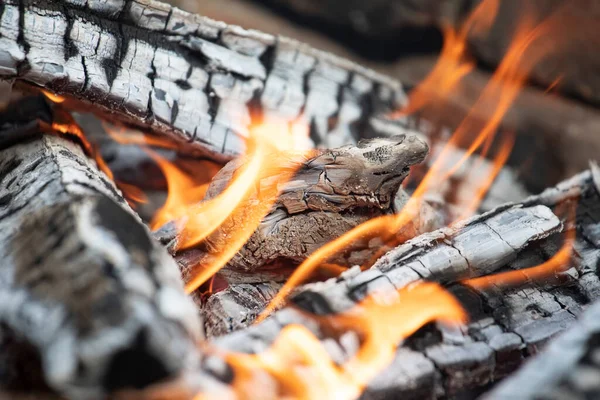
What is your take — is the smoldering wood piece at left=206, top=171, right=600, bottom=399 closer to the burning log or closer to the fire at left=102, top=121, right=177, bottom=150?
the burning log

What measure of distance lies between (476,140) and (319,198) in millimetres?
1024

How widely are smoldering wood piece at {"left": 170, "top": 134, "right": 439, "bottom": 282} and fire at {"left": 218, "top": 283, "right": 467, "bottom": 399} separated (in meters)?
0.32

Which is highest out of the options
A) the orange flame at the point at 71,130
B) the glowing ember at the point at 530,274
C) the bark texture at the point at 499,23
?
the bark texture at the point at 499,23

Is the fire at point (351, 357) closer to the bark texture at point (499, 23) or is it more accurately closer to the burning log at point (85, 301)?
the burning log at point (85, 301)

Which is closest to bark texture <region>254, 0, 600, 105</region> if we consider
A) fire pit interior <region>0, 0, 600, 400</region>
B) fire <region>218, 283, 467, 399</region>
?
fire pit interior <region>0, 0, 600, 400</region>

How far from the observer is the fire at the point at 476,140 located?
1.52 meters

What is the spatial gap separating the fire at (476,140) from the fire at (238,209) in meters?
0.17

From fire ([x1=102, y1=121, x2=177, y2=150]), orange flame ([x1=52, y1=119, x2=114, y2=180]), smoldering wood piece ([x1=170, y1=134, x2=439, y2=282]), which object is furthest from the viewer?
Answer: fire ([x1=102, y1=121, x2=177, y2=150])

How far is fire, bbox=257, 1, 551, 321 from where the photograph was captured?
1.52 meters

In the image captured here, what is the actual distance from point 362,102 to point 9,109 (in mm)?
1150

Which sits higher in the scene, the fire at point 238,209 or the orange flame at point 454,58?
the orange flame at point 454,58

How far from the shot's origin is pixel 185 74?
70.9 inches

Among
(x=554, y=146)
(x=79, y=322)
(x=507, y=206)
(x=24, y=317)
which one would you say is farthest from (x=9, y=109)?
(x=554, y=146)

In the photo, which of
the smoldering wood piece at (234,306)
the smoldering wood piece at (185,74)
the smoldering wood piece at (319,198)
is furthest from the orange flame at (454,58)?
the smoldering wood piece at (234,306)
